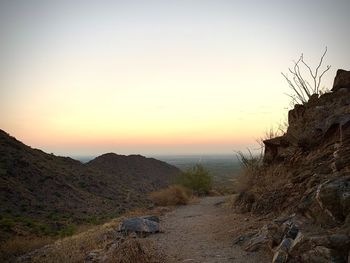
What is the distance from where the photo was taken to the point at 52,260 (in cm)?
929

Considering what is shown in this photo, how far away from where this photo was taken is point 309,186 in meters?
9.23

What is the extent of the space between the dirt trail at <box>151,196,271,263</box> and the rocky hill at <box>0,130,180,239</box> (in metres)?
8.28

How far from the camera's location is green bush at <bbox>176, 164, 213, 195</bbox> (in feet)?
95.7

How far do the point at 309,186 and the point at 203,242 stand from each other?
3.28 m

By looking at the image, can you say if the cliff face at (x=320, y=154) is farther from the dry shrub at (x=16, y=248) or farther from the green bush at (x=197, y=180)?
the green bush at (x=197, y=180)

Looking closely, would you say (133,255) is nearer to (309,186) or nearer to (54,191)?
(309,186)

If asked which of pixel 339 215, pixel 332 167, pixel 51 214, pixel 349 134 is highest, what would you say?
pixel 349 134

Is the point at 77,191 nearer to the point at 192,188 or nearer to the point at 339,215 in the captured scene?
the point at 192,188

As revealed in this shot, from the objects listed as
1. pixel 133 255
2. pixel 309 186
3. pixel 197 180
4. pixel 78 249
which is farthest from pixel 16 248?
pixel 197 180

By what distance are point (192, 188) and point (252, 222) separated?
60.1ft

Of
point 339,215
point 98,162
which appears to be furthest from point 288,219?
point 98,162

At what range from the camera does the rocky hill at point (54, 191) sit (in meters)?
Answer: 21.8

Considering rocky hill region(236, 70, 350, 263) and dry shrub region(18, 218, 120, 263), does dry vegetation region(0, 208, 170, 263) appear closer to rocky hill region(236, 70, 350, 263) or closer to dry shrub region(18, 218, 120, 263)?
dry shrub region(18, 218, 120, 263)

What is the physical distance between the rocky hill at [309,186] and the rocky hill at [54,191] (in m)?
11.3
